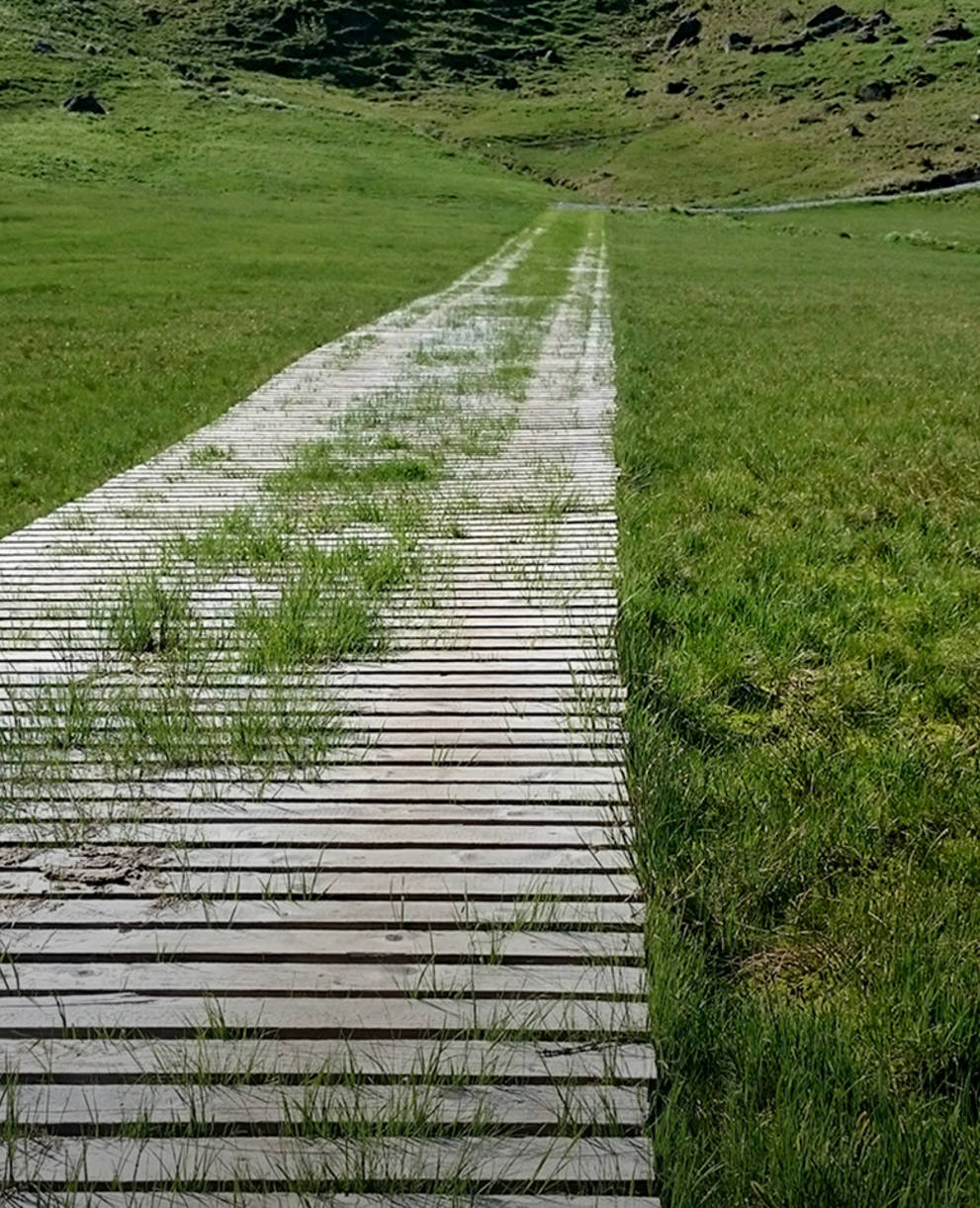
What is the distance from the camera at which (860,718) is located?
586 cm

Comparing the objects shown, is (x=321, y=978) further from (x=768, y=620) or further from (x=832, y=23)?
(x=832, y=23)

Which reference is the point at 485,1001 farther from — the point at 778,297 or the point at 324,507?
the point at 778,297

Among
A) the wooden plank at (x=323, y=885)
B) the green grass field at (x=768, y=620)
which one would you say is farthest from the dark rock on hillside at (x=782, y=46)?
the wooden plank at (x=323, y=885)

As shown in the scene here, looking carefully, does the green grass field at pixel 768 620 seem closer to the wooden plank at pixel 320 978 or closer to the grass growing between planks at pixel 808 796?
the grass growing between planks at pixel 808 796

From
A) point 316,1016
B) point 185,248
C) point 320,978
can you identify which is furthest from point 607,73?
point 316,1016

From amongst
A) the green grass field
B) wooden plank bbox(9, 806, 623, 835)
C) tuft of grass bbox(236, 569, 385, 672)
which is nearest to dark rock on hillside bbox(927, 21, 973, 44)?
the green grass field

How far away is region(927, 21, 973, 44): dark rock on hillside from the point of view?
4700 inches

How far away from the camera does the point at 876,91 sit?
10681 cm

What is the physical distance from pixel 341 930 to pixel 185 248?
46.0m

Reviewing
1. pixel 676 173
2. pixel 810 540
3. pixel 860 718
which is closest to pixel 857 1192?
pixel 860 718

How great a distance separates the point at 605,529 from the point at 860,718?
3.88 meters

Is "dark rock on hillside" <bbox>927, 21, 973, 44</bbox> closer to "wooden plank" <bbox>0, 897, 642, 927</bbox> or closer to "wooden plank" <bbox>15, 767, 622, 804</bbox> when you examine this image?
"wooden plank" <bbox>15, 767, 622, 804</bbox>

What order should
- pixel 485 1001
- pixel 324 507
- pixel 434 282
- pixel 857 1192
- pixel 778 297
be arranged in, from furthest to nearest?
1. pixel 434 282
2. pixel 778 297
3. pixel 324 507
4. pixel 485 1001
5. pixel 857 1192

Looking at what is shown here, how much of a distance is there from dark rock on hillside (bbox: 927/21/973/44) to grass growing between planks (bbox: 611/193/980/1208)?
127034 mm
